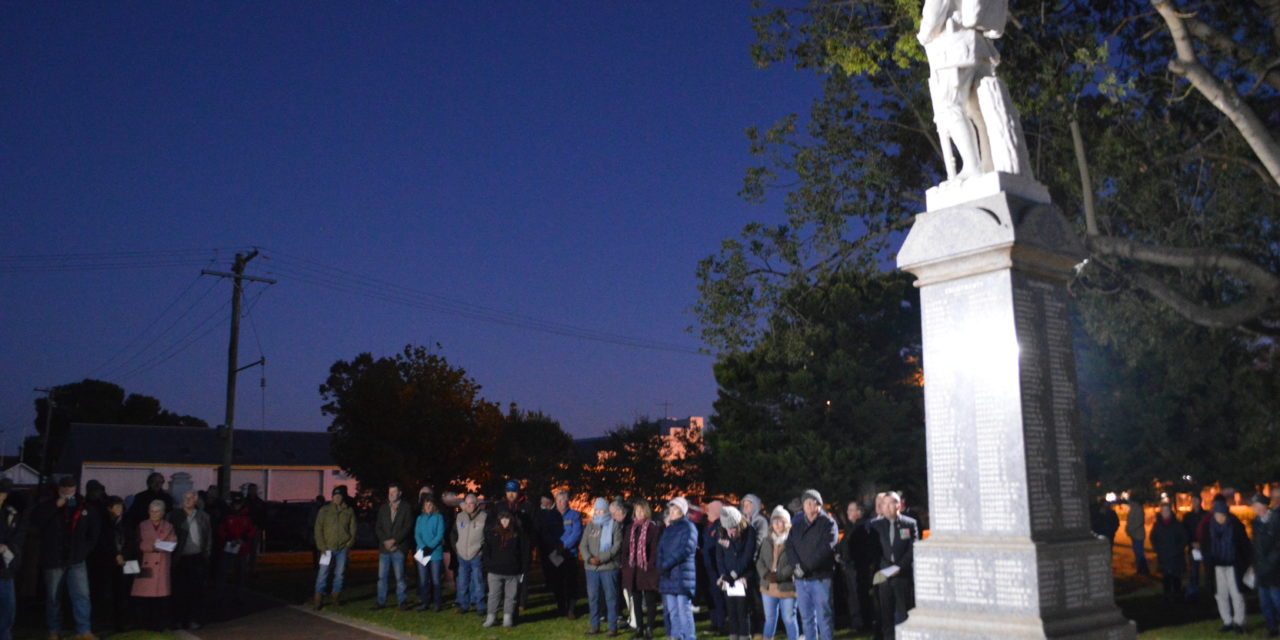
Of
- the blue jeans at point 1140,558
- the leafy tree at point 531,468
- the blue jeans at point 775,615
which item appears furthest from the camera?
the leafy tree at point 531,468

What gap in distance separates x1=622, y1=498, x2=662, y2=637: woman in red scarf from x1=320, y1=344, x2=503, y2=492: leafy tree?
19.0m

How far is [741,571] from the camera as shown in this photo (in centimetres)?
1179

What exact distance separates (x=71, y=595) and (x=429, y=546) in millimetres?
4881

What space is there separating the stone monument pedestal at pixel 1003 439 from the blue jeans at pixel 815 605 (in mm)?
3601

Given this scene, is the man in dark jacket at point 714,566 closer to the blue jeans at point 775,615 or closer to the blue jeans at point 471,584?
the blue jeans at point 775,615

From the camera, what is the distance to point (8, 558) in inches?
464

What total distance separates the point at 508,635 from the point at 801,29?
10.5 meters

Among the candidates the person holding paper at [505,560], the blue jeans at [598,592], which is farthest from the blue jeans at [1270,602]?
the person holding paper at [505,560]

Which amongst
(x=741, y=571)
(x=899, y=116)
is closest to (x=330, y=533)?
(x=741, y=571)

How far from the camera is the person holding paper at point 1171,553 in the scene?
641 inches

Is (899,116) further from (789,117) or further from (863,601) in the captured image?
(863,601)

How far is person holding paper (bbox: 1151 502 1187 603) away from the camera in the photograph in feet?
53.4

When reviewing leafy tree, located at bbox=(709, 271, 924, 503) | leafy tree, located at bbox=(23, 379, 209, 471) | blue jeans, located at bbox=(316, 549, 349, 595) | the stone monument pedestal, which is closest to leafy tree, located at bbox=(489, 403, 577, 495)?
leafy tree, located at bbox=(709, 271, 924, 503)

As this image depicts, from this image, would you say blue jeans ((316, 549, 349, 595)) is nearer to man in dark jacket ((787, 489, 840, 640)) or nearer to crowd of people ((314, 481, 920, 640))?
crowd of people ((314, 481, 920, 640))
